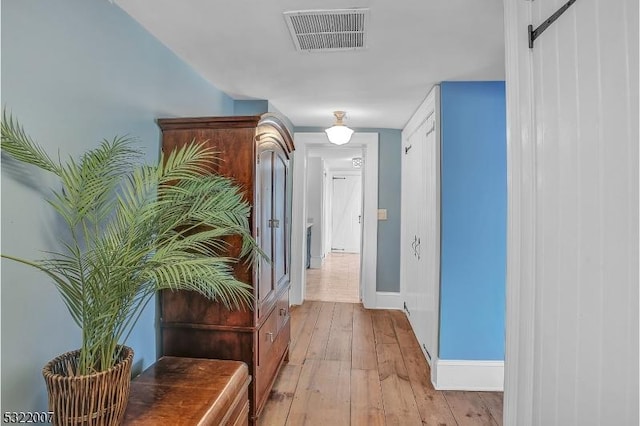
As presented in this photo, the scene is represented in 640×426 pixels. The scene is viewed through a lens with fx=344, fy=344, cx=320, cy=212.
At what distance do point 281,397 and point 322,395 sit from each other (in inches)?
10.9

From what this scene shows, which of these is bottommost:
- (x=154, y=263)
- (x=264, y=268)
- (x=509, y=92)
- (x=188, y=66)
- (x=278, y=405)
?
(x=278, y=405)

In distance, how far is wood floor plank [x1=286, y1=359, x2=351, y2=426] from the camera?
6.81 feet

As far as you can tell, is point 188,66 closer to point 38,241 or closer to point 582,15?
point 38,241

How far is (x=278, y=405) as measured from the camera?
87.0 inches

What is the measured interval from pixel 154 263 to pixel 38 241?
1.48 ft

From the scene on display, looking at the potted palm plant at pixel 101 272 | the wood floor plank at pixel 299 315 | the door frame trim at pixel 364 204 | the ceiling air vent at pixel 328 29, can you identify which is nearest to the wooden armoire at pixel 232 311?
the ceiling air vent at pixel 328 29

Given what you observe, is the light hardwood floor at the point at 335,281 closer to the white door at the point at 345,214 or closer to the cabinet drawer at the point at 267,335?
the white door at the point at 345,214

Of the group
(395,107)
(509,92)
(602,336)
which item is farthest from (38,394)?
(395,107)

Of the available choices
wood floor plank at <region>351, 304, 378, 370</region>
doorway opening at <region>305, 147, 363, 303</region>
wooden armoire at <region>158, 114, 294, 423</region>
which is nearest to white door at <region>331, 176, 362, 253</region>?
doorway opening at <region>305, 147, 363, 303</region>

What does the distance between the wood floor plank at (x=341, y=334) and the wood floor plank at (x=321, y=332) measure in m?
0.04

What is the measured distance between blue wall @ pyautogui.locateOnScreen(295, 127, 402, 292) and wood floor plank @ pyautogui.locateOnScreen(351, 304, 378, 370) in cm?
47

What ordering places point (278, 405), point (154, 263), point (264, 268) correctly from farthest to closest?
point (278, 405), point (264, 268), point (154, 263)

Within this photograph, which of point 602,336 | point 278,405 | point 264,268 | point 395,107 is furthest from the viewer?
point 395,107

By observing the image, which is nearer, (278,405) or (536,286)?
(536,286)
